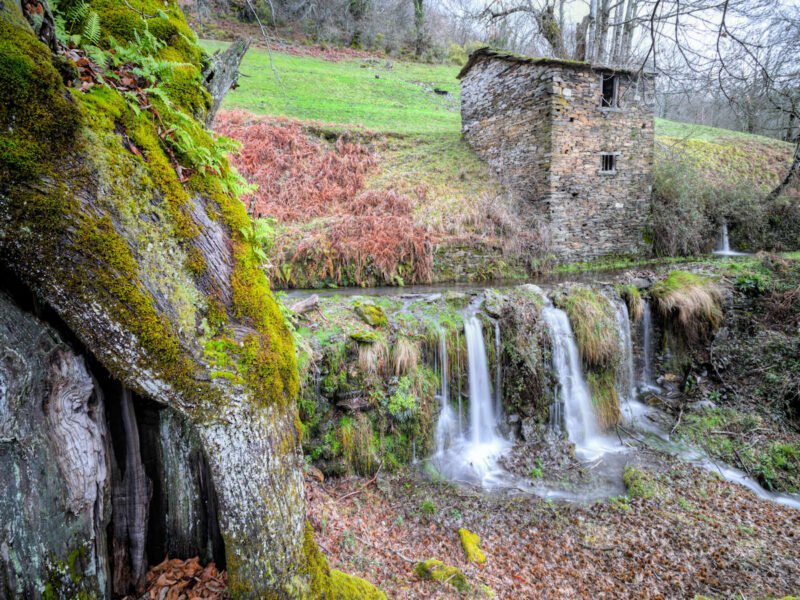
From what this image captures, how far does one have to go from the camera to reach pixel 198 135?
7.36 ft

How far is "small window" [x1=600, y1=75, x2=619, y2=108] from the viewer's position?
11.5 m

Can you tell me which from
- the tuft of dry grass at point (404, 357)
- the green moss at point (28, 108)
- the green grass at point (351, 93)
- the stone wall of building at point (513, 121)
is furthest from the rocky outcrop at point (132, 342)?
the green grass at point (351, 93)

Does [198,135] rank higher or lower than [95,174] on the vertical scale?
higher

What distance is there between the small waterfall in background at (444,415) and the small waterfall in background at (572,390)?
2015mm

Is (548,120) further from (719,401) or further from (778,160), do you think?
(778,160)

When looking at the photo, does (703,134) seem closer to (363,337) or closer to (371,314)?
(371,314)

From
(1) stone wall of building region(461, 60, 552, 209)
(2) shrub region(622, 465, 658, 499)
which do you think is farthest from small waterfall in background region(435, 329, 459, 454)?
(1) stone wall of building region(461, 60, 552, 209)

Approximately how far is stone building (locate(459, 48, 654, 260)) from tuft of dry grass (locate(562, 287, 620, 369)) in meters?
4.83

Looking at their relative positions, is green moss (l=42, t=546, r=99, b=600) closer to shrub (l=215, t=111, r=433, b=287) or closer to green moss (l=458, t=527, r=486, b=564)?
green moss (l=458, t=527, r=486, b=564)

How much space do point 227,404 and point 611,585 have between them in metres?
4.22

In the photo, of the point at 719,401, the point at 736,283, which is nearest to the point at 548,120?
the point at 736,283

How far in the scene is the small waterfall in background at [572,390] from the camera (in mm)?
6438

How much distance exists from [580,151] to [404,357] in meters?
9.65

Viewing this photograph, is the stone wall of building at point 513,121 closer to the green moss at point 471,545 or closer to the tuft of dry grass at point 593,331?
the tuft of dry grass at point 593,331
